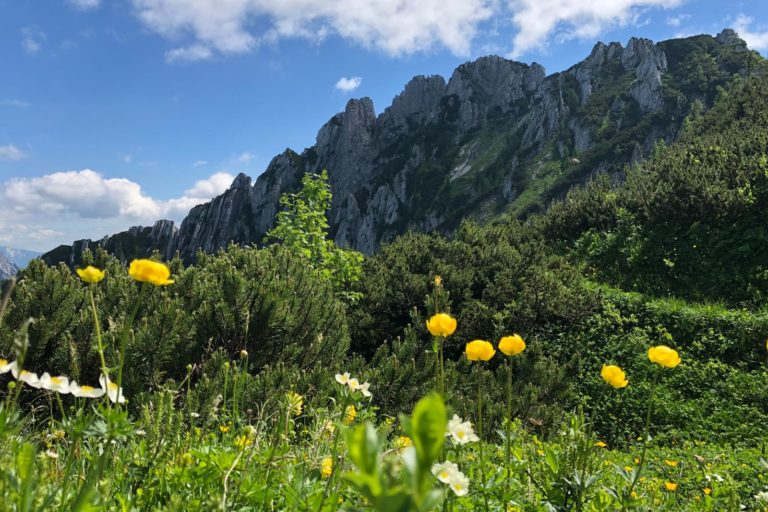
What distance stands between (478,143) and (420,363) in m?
101

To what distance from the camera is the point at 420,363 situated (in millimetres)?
6008

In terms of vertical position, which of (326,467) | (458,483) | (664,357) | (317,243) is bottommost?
(326,467)

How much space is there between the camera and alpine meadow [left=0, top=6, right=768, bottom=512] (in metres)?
1.56

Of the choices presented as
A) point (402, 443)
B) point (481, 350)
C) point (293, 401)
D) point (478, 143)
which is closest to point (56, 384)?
point (293, 401)

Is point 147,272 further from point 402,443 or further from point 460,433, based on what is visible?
point 402,443

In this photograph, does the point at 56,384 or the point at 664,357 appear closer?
the point at 56,384

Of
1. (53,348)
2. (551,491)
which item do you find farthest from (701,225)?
(53,348)

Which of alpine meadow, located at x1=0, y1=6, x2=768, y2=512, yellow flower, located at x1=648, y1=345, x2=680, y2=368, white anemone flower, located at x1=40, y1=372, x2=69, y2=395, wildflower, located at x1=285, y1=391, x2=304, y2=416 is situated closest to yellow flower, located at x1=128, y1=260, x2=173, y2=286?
alpine meadow, located at x1=0, y1=6, x2=768, y2=512

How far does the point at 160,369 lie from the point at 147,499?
308 centimetres

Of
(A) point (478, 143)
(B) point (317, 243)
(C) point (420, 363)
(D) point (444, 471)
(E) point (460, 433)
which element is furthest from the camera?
(A) point (478, 143)

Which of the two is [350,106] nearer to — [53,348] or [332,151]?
[332,151]

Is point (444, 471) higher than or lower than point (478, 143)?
lower

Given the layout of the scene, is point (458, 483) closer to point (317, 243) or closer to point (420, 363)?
point (420, 363)

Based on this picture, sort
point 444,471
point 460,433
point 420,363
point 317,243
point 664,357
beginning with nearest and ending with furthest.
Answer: point 444,471 → point 460,433 → point 664,357 → point 420,363 → point 317,243
